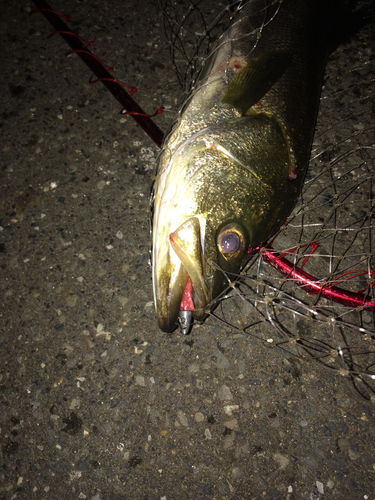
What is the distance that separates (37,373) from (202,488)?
137 cm

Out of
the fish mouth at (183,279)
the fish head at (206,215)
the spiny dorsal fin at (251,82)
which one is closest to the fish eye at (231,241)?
the fish head at (206,215)

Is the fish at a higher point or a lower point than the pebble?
higher

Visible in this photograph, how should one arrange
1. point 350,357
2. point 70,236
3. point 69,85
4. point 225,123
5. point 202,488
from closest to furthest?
point 225,123 → point 202,488 → point 350,357 → point 70,236 → point 69,85

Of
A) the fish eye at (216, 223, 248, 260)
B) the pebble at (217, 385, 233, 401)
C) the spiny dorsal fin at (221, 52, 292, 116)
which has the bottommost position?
the pebble at (217, 385, 233, 401)

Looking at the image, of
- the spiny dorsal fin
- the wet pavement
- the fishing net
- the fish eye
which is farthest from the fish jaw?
the spiny dorsal fin

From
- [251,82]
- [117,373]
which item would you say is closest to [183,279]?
[117,373]

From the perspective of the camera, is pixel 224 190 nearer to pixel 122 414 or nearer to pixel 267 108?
pixel 267 108

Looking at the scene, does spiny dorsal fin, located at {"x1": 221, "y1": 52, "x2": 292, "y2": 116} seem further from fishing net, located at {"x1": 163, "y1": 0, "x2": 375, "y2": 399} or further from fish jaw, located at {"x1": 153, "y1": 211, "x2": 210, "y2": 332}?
fish jaw, located at {"x1": 153, "y1": 211, "x2": 210, "y2": 332}

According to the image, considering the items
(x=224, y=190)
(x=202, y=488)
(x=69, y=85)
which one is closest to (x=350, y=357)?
(x=202, y=488)

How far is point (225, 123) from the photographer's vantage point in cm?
205

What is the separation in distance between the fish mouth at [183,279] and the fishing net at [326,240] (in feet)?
0.86

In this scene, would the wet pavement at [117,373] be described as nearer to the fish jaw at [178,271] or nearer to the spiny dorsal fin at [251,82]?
the fish jaw at [178,271]

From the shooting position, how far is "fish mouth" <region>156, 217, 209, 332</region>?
5.99 ft

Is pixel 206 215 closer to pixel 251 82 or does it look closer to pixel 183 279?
pixel 183 279
